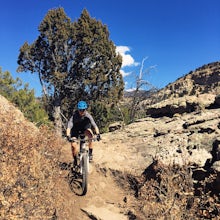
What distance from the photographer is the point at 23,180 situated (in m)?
6.49

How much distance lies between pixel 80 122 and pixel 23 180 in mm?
2156

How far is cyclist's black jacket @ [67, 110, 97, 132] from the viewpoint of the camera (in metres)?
7.59

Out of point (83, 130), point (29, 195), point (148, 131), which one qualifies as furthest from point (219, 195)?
point (148, 131)

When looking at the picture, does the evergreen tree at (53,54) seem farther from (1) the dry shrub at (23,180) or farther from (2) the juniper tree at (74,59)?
(1) the dry shrub at (23,180)

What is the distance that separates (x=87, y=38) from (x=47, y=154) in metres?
14.5

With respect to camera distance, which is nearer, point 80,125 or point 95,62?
point 80,125

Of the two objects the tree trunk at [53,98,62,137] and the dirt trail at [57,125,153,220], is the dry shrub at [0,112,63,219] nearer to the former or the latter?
the dirt trail at [57,125,153,220]

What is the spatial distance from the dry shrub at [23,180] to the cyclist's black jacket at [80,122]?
1.29m

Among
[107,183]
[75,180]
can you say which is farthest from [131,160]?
[75,180]

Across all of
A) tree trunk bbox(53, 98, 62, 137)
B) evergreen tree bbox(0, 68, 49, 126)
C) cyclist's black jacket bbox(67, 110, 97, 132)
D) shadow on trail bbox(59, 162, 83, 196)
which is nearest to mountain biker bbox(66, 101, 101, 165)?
cyclist's black jacket bbox(67, 110, 97, 132)

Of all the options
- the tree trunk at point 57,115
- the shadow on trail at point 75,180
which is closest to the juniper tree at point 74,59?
the tree trunk at point 57,115

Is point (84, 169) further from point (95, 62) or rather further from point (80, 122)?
point (95, 62)

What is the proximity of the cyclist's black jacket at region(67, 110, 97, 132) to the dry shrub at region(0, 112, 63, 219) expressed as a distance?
1290 millimetres

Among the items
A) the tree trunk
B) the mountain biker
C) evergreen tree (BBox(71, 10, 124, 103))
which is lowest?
the mountain biker
